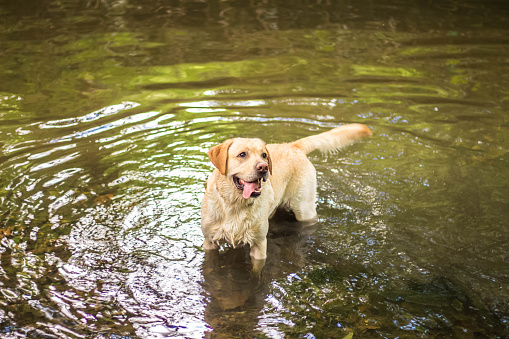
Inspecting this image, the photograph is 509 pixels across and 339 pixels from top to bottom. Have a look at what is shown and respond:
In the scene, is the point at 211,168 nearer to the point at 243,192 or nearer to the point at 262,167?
the point at 243,192

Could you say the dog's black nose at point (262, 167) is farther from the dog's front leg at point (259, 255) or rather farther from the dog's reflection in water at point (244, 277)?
the dog's reflection in water at point (244, 277)

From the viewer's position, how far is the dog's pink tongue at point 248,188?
15.3 feet

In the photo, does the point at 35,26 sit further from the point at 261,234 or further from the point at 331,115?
the point at 261,234

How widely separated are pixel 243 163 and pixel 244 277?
123cm

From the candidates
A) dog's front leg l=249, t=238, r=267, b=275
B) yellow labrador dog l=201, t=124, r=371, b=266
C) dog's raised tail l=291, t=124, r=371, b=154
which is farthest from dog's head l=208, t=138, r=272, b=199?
dog's raised tail l=291, t=124, r=371, b=154

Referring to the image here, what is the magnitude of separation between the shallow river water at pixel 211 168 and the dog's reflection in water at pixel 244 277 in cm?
2

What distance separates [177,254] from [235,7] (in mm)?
12336

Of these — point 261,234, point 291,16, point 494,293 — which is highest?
point 291,16

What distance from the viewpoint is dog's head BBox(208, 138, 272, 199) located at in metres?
4.63

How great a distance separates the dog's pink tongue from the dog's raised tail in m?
1.69

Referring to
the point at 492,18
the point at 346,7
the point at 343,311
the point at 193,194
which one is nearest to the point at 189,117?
the point at 193,194

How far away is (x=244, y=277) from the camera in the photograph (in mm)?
5133

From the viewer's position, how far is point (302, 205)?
19.9ft

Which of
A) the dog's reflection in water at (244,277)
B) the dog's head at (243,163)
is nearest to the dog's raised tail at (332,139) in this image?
the dog's reflection in water at (244,277)
